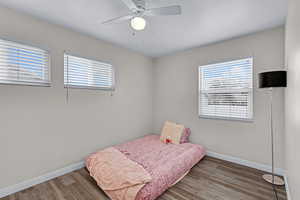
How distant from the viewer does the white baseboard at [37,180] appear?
1.81m

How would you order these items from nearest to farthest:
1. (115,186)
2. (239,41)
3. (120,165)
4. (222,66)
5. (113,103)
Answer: (115,186) → (120,165) → (239,41) → (222,66) → (113,103)

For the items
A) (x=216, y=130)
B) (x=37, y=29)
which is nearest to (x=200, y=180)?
(x=216, y=130)

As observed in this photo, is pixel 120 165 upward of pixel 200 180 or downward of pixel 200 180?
upward

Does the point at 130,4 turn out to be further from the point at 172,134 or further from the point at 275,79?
the point at 172,134

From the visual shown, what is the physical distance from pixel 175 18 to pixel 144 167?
246cm

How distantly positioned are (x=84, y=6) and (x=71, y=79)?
4.16ft

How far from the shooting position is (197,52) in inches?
128

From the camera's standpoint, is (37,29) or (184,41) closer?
(37,29)

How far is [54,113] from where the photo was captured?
7.34ft

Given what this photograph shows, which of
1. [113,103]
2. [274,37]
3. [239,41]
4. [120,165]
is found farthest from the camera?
[113,103]

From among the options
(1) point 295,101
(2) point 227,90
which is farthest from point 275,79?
(2) point 227,90

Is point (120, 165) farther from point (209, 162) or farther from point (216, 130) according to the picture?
point (216, 130)

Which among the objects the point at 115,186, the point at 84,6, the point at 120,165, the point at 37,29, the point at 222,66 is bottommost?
the point at 115,186

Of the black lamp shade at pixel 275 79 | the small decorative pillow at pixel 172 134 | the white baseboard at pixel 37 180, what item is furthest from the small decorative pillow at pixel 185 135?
the white baseboard at pixel 37 180
